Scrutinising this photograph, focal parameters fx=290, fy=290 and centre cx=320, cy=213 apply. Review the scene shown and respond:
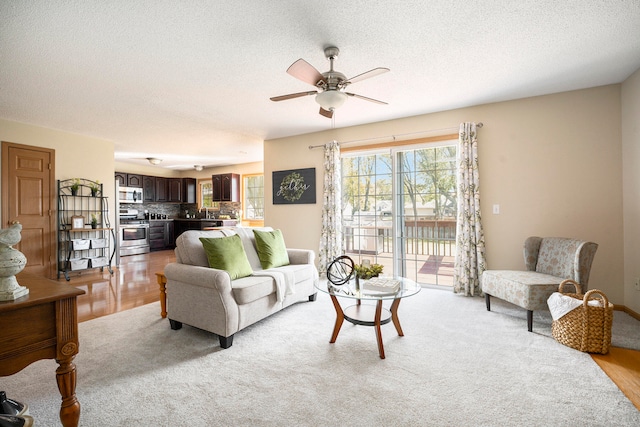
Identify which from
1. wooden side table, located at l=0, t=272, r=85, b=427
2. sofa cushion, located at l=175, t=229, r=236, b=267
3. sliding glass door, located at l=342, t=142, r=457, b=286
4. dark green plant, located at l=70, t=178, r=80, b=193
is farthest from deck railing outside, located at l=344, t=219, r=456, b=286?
dark green plant, located at l=70, t=178, r=80, b=193

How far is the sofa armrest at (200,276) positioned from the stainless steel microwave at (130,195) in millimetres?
6242

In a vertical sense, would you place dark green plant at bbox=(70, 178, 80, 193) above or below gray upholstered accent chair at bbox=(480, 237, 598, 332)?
above

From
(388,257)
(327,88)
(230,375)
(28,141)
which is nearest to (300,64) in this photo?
(327,88)

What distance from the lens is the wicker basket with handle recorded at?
7.44 ft

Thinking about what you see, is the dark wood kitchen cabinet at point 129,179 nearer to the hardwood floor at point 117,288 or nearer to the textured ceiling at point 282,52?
the hardwood floor at point 117,288

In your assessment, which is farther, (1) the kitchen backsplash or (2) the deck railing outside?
(1) the kitchen backsplash

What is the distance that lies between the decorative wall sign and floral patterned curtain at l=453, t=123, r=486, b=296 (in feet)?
7.82

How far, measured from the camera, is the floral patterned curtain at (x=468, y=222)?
152 inches

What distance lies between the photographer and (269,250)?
3.43m

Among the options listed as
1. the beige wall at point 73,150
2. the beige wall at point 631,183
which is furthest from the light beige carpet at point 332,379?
the beige wall at point 73,150

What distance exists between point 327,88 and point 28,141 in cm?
514

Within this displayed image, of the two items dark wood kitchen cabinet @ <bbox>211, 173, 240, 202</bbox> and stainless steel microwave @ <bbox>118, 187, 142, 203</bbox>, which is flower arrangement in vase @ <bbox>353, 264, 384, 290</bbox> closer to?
dark wood kitchen cabinet @ <bbox>211, 173, 240, 202</bbox>

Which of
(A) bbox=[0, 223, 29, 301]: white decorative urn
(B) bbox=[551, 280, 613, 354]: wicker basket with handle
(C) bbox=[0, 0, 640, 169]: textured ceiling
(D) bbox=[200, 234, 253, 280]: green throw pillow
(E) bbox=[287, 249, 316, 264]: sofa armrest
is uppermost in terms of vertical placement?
(C) bbox=[0, 0, 640, 169]: textured ceiling

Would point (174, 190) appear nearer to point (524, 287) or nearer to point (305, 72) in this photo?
point (305, 72)
